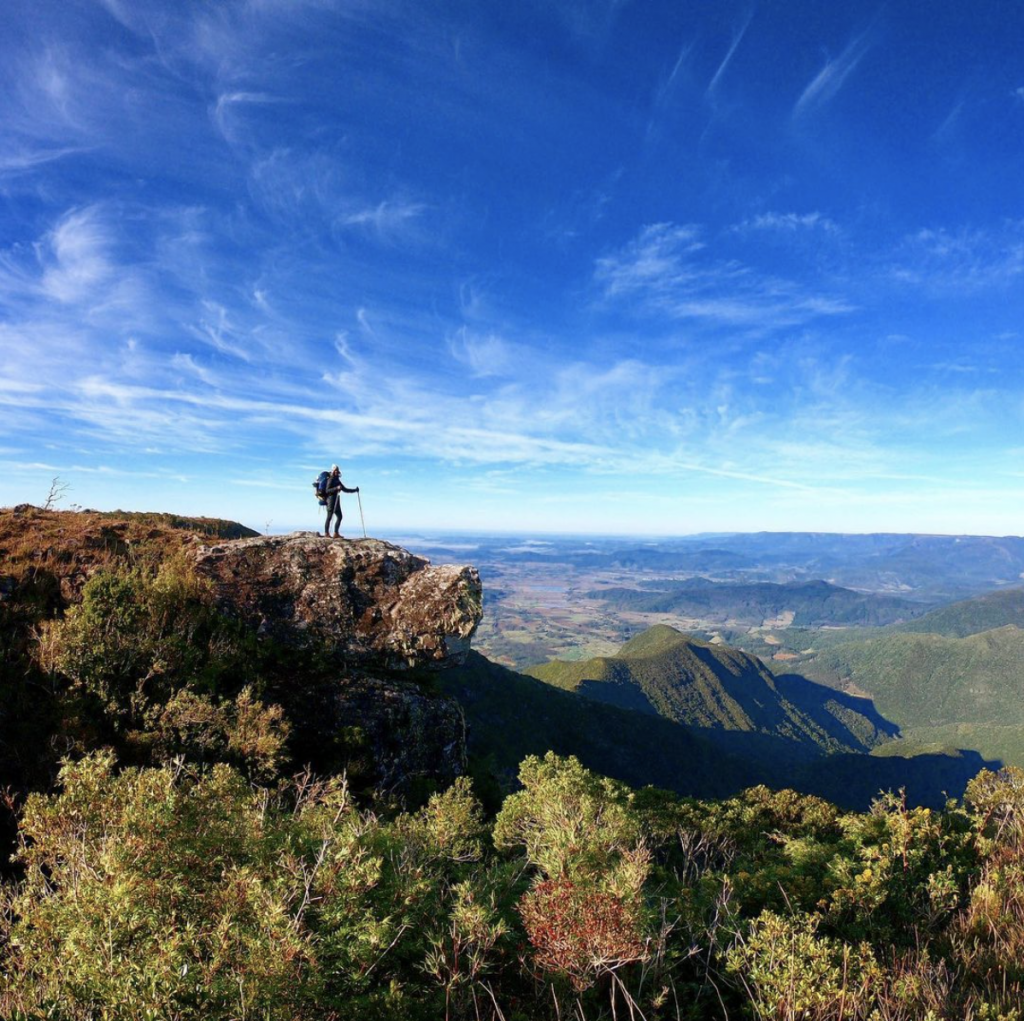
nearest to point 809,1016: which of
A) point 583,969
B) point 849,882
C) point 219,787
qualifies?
point 583,969

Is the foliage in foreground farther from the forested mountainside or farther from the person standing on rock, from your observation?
the person standing on rock

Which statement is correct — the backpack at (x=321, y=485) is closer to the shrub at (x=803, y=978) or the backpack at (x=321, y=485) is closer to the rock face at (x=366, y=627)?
the rock face at (x=366, y=627)

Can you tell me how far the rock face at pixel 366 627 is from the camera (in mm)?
18125

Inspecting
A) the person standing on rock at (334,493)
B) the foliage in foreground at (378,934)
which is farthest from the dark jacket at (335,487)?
the foliage in foreground at (378,934)

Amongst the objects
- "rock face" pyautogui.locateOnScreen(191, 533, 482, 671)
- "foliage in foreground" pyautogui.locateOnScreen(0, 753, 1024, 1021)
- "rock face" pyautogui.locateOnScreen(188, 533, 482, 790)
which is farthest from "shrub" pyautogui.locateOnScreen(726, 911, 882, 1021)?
"rock face" pyautogui.locateOnScreen(191, 533, 482, 671)

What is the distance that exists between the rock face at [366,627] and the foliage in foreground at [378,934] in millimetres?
8402

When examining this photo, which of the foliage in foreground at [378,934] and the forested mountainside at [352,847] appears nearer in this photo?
the foliage in foreground at [378,934]

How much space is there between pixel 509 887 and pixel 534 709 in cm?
9679

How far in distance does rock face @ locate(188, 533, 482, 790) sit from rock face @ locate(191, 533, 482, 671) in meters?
0.04

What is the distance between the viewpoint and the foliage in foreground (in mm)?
4953

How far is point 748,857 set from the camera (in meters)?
18.6

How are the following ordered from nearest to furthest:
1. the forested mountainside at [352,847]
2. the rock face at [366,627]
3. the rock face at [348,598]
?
the forested mountainside at [352,847]
the rock face at [366,627]
the rock face at [348,598]

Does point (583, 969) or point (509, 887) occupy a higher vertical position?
point (583, 969)

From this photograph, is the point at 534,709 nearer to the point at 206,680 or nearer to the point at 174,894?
the point at 206,680
